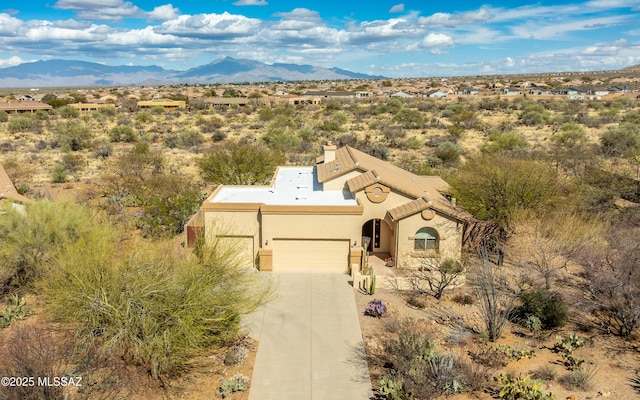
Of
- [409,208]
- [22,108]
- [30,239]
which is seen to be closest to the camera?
[30,239]

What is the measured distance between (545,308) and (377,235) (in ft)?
25.3

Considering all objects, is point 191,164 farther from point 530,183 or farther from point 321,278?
point 530,183

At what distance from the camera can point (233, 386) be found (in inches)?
460

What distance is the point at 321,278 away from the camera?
18.6 meters

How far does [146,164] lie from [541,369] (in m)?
31.6

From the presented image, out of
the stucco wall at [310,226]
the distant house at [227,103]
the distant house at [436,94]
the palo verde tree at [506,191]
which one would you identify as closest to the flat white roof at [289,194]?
the stucco wall at [310,226]

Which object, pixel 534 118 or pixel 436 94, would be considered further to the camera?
pixel 436 94

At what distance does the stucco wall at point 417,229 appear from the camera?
18.7 meters

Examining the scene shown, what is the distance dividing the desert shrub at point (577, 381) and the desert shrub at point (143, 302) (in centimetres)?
826

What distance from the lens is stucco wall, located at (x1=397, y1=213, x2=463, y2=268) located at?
18719 millimetres

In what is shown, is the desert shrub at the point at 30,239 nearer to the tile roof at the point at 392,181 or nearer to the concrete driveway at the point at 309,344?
the concrete driveway at the point at 309,344

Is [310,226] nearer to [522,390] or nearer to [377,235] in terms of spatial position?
[377,235]

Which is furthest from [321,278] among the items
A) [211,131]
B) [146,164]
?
[211,131]

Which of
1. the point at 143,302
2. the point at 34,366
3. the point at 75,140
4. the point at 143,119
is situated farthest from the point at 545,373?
the point at 143,119
